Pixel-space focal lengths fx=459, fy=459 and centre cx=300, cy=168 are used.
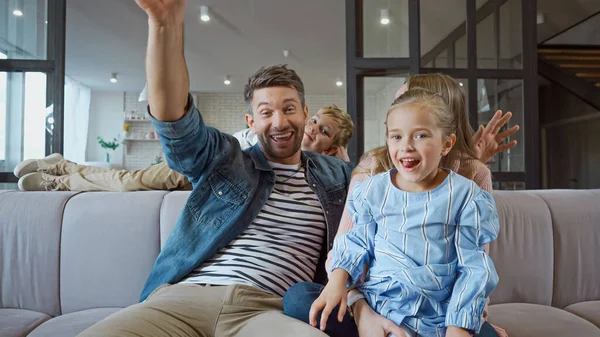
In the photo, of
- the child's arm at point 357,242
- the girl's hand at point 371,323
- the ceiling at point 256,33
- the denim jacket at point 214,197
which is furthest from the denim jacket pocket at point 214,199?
the ceiling at point 256,33

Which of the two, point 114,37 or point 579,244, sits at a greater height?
point 114,37

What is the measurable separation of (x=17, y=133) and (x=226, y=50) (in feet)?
12.4

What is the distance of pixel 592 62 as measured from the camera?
5.45 meters

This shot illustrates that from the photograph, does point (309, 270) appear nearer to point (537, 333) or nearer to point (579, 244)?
point (537, 333)

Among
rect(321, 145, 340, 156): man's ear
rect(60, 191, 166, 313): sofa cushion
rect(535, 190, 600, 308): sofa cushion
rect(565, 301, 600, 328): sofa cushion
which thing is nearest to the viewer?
rect(565, 301, 600, 328): sofa cushion

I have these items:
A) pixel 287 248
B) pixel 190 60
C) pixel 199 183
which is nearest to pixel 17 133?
pixel 199 183

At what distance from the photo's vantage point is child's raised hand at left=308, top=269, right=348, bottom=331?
998 millimetres

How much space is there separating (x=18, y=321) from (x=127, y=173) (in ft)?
2.33

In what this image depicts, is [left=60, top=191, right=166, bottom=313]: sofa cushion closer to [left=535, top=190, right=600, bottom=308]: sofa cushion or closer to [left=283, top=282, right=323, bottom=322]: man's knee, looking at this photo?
[left=283, top=282, right=323, bottom=322]: man's knee

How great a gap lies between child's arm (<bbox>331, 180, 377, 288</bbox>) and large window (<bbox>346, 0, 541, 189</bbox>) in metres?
2.10

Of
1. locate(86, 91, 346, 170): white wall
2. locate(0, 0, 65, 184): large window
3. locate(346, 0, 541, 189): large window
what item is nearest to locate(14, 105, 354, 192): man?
locate(346, 0, 541, 189): large window

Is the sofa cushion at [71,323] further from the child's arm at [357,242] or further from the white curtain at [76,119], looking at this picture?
the white curtain at [76,119]

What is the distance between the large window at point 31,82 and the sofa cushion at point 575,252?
3.12 m

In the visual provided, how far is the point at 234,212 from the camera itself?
142cm
